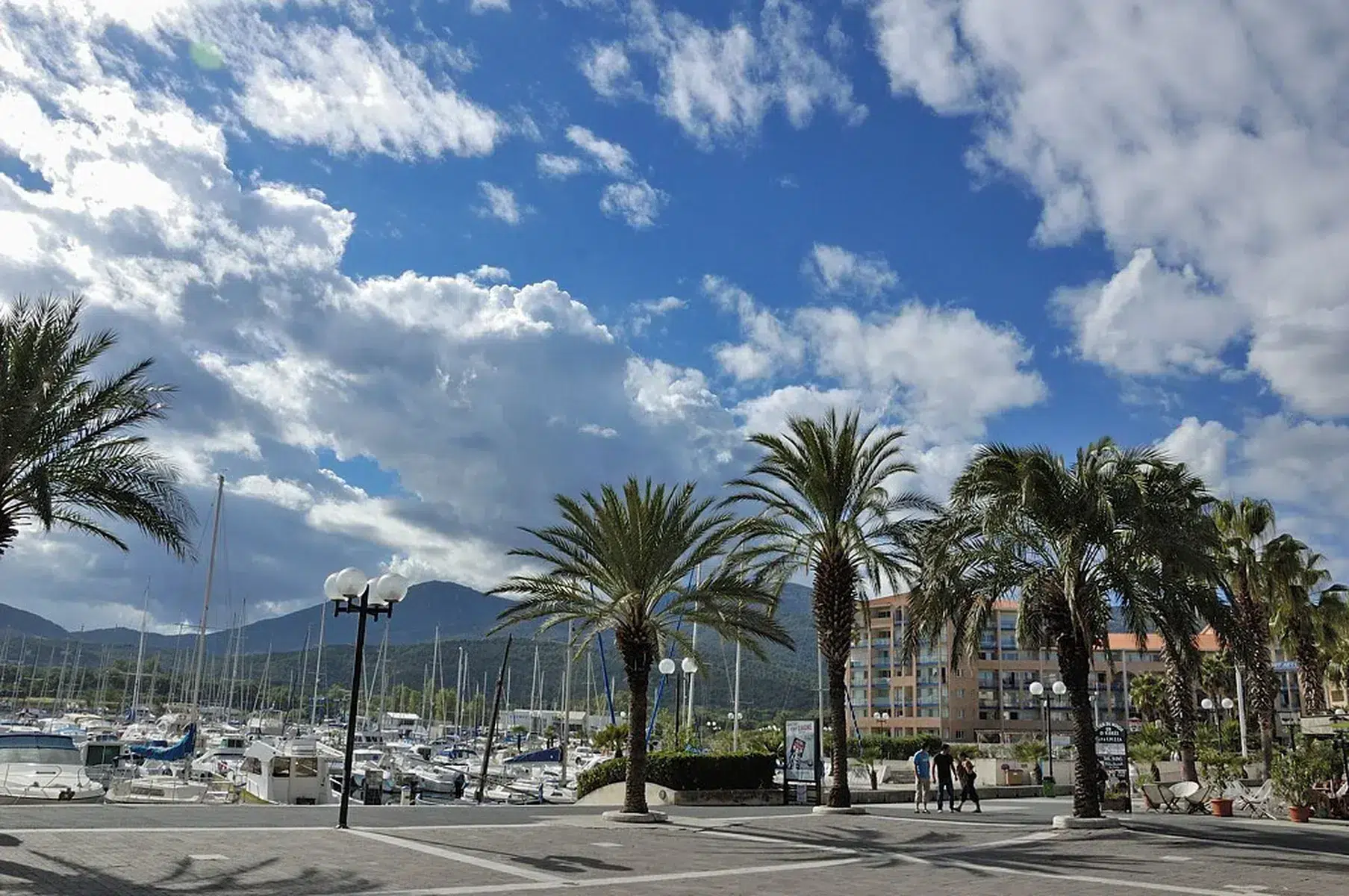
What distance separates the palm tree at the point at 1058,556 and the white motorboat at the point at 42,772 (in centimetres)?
2041

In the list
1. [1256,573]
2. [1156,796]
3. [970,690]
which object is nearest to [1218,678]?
[1256,573]

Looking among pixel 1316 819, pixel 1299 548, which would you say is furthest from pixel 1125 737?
pixel 1299 548

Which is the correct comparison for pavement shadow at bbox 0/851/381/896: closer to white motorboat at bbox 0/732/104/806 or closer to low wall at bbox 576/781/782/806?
white motorboat at bbox 0/732/104/806

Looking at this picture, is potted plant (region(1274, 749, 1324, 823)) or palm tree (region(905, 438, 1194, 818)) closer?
palm tree (region(905, 438, 1194, 818))

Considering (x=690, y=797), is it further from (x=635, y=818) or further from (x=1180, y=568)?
(x=1180, y=568)

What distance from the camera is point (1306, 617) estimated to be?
40.2 meters

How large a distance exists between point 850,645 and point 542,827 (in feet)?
34.7

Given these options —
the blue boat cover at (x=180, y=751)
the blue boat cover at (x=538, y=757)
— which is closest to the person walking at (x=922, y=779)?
the blue boat cover at (x=180, y=751)

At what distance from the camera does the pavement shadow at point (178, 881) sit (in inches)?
411

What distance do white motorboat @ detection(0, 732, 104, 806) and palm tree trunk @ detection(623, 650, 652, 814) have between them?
1304 cm

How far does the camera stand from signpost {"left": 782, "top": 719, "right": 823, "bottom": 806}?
2703 centimetres

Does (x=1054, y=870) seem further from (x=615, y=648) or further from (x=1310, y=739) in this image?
(x=1310, y=739)

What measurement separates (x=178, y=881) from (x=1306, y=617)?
4160 cm

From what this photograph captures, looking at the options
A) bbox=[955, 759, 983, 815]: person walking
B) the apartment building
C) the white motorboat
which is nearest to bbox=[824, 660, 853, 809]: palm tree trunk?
bbox=[955, 759, 983, 815]: person walking
